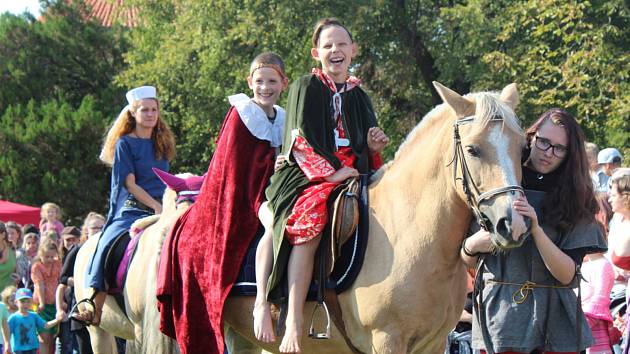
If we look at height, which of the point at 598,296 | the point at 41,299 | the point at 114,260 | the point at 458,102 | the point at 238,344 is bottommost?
the point at 41,299

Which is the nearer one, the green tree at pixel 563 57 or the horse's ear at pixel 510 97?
the horse's ear at pixel 510 97

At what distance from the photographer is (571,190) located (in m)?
5.11

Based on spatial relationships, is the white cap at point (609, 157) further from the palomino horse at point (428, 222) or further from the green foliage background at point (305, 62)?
the green foliage background at point (305, 62)

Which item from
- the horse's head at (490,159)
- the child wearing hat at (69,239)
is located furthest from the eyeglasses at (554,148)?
the child wearing hat at (69,239)

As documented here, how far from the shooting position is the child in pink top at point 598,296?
7.03m

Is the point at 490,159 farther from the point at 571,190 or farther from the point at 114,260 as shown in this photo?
the point at 114,260

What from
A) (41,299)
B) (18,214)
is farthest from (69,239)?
(18,214)

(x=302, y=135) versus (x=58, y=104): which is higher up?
(x=58, y=104)

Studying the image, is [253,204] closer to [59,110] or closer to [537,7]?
[537,7]

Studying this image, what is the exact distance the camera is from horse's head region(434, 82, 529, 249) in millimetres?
4824

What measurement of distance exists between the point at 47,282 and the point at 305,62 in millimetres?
12274

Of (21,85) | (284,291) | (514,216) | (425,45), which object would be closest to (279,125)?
(284,291)

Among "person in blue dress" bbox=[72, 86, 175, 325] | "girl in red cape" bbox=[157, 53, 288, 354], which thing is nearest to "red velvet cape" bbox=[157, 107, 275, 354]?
"girl in red cape" bbox=[157, 53, 288, 354]

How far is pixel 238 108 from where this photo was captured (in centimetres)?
643
